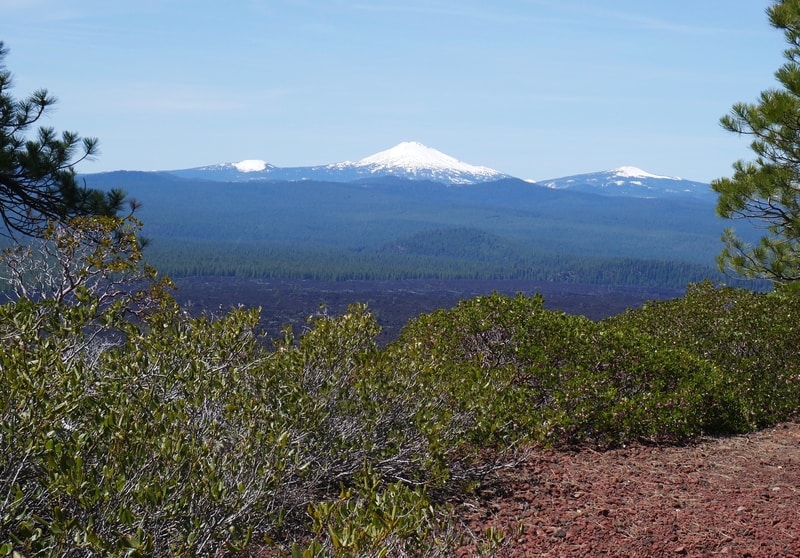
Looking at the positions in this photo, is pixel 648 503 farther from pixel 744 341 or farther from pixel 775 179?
pixel 775 179

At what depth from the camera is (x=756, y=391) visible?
833cm

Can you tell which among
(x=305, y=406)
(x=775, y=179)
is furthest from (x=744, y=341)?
(x=305, y=406)

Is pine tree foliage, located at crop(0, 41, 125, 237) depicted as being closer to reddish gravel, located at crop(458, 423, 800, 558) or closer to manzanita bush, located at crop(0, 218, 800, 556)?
manzanita bush, located at crop(0, 218, 800, 556)

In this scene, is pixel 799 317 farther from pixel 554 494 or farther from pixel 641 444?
pixel 554 494

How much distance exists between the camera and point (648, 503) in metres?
5.45

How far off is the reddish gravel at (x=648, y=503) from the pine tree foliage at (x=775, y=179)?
16.5ft

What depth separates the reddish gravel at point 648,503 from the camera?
4.73 metres

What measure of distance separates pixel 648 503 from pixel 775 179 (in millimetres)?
7141

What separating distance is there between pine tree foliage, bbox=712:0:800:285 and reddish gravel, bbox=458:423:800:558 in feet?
16.5

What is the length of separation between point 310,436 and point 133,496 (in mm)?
1999

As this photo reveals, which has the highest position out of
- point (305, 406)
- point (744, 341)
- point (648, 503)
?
point (305, 406)

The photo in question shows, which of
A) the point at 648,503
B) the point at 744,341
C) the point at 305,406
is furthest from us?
the point at 744,341

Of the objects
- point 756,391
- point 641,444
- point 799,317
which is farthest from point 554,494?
point 799,317

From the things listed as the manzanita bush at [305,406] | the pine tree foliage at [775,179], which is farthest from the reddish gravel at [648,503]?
the pine tree foliage at [775,179]
